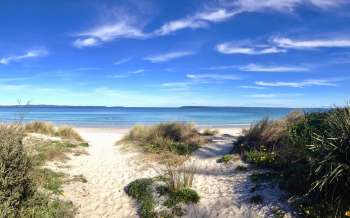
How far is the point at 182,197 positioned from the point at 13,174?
3859mm

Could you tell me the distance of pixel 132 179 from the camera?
39.4ft

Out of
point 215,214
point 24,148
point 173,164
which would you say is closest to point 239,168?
point 173,164

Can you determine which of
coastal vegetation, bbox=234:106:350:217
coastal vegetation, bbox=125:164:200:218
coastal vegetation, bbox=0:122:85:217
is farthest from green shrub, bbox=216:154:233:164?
coastal vegetation, bbox=0:122:85:217

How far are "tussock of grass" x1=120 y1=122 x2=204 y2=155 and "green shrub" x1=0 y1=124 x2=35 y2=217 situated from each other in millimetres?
7625

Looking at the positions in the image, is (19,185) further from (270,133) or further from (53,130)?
(53,130)

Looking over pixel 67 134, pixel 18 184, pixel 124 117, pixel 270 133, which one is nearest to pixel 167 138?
pixel 270 133

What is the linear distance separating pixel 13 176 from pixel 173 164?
615 cm

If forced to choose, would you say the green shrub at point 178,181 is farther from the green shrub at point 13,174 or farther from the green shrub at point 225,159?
the green shrub at point 13,174

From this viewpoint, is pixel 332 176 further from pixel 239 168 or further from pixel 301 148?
pixel 239 168

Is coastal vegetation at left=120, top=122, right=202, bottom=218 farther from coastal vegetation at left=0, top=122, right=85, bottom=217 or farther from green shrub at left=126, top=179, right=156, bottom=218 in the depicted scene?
coastal vegetation at left=0, top=122, right=85, bottom=217

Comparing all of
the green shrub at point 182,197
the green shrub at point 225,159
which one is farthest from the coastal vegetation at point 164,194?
the green shrub at point 225,159

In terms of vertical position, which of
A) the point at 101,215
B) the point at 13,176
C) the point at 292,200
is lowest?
the point at 101,215

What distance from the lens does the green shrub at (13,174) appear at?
7273 mm

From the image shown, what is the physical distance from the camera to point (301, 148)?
1059 cm
